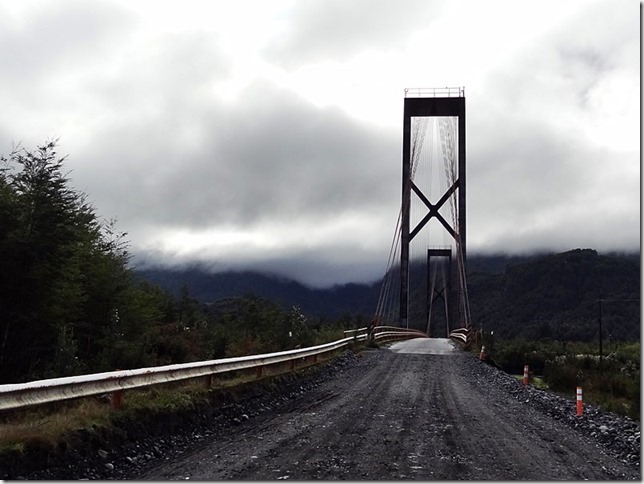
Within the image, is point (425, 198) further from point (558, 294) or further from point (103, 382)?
point (558, 294)

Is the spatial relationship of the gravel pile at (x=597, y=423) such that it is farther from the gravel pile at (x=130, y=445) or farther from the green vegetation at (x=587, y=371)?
the gravel pile at (x=130, y=445)

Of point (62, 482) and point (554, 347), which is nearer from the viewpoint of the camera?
point (62, 482)

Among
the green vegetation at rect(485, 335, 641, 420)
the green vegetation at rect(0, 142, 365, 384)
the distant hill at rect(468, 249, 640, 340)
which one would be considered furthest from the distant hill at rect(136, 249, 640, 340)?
the green vegetation at rect(0, 142, 365, 384)

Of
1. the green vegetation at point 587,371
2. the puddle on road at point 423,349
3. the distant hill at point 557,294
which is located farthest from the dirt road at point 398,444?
the distant hill at point 557,294

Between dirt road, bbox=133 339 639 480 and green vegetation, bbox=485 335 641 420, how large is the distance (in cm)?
613

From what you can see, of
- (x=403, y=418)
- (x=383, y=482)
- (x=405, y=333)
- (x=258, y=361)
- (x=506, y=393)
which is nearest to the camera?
(x=383, y=482)

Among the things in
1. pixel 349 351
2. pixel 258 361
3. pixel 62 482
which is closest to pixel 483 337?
pixel 349 351

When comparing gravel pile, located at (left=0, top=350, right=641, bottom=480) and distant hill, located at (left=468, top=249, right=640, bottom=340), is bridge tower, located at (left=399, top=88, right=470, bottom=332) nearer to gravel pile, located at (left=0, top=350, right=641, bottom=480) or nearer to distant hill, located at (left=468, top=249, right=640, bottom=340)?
gravel pile, located at (left=0, top=350, right=641, bottom=480)

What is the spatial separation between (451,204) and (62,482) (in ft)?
147

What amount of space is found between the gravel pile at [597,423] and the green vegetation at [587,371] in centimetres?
229

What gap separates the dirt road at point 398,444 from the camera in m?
7.56

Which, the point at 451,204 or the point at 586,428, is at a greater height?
the point at 451,204

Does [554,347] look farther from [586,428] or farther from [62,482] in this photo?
[62,482]

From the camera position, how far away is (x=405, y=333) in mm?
44344
